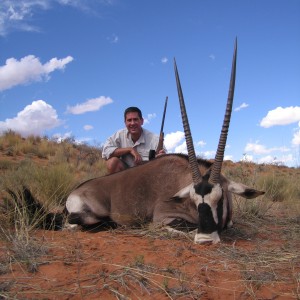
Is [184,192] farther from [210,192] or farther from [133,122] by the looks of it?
[133,122]

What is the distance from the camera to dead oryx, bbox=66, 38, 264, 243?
4.04 m

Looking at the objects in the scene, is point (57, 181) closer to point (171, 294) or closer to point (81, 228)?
point (81, 228)

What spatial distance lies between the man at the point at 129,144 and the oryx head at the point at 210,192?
1859 millimetres

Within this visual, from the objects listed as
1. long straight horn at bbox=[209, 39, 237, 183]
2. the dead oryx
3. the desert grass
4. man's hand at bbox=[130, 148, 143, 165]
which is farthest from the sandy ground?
man's hand at bbox=[130, 148, 143, 165]

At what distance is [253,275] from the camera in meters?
2.77

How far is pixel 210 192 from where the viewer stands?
3918 mm

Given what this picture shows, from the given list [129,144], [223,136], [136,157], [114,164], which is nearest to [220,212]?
[223,136]

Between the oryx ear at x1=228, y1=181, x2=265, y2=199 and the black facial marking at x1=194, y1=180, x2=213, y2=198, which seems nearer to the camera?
the black facial marking at x1=194, y1=180, x2=213, y2=198

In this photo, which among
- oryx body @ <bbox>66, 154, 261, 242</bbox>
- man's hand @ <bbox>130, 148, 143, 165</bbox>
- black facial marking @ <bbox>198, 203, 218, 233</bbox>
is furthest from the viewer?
man's hand @ <bbox>130, 148, 143, 165</bbox>

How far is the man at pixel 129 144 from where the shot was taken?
6.16 m

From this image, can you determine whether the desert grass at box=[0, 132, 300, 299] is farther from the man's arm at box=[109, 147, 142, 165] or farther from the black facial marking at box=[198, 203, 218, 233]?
the man's arm at box=[109, 147, 142, 165]

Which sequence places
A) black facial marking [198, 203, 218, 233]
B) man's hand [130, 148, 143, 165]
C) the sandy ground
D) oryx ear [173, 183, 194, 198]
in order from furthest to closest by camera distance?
man's hand [130, 148, 143, 165], oryx ear [173, 183, 194, 198], black facial marking [198, 203, 218, 233], the sandy ground

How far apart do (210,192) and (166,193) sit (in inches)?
38.0

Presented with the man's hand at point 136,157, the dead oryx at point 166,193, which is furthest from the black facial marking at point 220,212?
the man's hand at point 136,157
